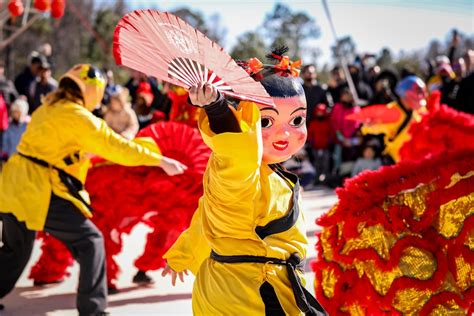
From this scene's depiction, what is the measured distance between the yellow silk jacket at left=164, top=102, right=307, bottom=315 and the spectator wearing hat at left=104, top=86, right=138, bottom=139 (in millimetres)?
2953

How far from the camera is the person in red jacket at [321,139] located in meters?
10.5

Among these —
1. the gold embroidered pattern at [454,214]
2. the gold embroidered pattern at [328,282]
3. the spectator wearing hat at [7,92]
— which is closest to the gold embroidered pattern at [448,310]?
the gold embroidered pattern at [454,214]

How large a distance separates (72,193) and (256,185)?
2.22 meters

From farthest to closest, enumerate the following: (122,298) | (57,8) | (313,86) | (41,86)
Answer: (313,86) < (41,86) < (57,8) < (122,298)

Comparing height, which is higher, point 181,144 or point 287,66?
point 287,66

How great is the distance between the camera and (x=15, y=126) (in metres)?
8.97

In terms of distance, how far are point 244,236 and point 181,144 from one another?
2.41 meters

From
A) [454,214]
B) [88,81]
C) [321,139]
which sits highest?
[88,81]

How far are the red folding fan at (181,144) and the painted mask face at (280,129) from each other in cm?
222

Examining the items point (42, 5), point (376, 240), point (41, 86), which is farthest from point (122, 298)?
point (41, 86)

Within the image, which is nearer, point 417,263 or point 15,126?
point 417,263

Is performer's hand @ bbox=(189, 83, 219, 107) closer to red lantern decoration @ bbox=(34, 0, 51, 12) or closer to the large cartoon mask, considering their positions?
the large cartoon mask

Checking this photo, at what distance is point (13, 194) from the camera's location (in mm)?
4125

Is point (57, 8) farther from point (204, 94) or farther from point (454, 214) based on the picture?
point (204, 94)
